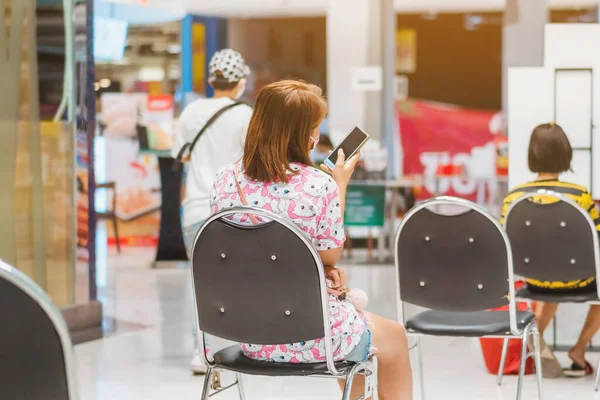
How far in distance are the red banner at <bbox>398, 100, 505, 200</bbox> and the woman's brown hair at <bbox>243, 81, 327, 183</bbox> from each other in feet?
26.2

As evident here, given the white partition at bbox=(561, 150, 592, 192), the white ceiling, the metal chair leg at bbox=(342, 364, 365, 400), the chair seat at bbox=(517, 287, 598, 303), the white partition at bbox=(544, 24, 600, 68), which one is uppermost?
the white ceiling

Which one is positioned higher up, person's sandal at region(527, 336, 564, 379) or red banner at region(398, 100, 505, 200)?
red banner at region(398, 100, 505, 200)

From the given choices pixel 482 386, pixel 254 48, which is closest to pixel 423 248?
pixel 482 386

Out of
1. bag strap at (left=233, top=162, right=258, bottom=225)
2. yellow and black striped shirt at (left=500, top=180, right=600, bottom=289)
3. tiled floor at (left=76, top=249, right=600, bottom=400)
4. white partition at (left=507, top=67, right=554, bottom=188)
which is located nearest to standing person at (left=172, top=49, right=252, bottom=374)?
tiled floor at (left=76, top=249, right=600, bottom=400)

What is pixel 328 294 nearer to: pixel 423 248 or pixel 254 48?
pixel 423 248

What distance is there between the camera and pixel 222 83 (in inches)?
169

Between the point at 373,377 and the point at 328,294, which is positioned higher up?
the point at 328,294

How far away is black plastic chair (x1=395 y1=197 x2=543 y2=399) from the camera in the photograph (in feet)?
10.1

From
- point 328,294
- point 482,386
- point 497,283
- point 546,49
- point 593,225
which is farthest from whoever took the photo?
point 546,49

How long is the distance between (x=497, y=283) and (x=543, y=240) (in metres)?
0.66

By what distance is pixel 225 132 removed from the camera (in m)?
4.23

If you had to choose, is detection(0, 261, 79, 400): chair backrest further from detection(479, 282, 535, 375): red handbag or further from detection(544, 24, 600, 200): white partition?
detection(544, 24, 600, 200): white partition

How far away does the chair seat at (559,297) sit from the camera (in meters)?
3.77

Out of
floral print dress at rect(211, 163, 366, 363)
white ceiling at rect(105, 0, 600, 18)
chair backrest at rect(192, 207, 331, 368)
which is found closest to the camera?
chair backrest at rect(192, 207, 331, 368)
